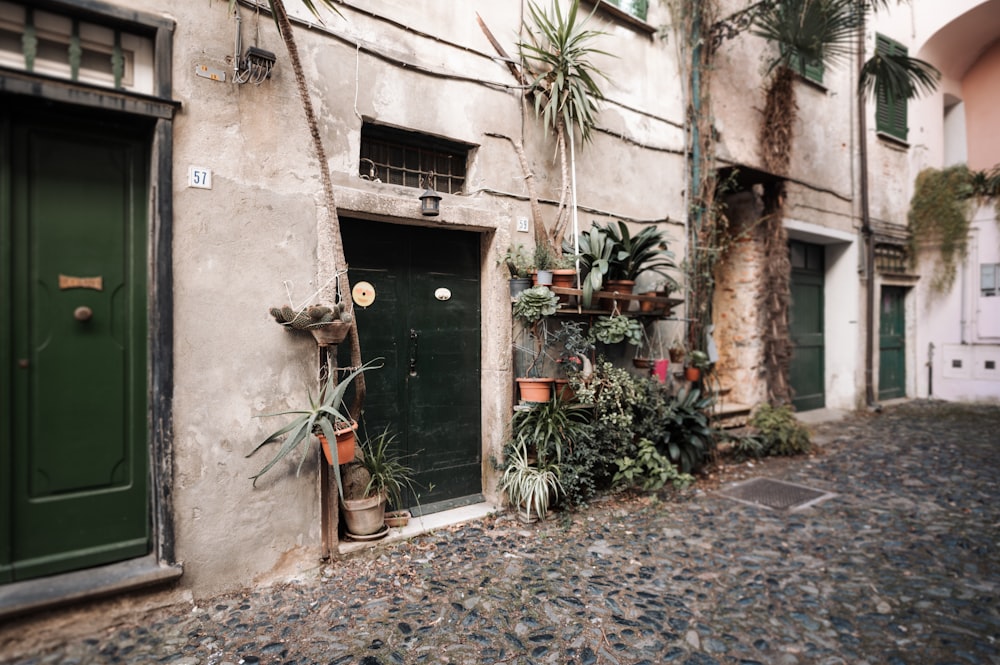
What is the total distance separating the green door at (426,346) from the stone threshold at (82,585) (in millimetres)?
1557

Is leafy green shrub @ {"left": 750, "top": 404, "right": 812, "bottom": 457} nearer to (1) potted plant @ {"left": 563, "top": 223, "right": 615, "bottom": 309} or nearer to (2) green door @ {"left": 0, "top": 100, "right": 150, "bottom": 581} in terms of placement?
(1) potted plant @ {"left": 563, "top": 223, "right": 615, "bottom": 309}

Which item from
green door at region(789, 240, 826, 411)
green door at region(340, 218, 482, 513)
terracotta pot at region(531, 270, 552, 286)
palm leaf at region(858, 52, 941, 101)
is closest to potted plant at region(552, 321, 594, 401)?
terracotta pot at region(531, 270, 552, 286)

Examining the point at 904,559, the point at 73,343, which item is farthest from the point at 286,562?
the point at 904,559

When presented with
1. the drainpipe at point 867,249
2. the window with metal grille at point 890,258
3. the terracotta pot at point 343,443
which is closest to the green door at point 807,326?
the drainpipe at point 867,249

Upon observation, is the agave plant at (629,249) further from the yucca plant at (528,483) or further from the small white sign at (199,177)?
the small white sign at (199,177)

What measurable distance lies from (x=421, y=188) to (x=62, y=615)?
3.33 meters

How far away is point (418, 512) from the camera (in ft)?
14.0

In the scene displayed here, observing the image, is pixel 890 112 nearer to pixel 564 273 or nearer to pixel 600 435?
pixel 564 273

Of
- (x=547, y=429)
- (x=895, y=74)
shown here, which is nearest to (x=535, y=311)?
(x=547, y=429)

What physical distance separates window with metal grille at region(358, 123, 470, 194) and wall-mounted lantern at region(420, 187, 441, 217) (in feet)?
0.95

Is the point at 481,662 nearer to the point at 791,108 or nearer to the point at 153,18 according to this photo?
the point at 153,18

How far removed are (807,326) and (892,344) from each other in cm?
254

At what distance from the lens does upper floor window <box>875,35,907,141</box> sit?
29.9 ft

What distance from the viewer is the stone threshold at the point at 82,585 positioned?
8.44 feet
